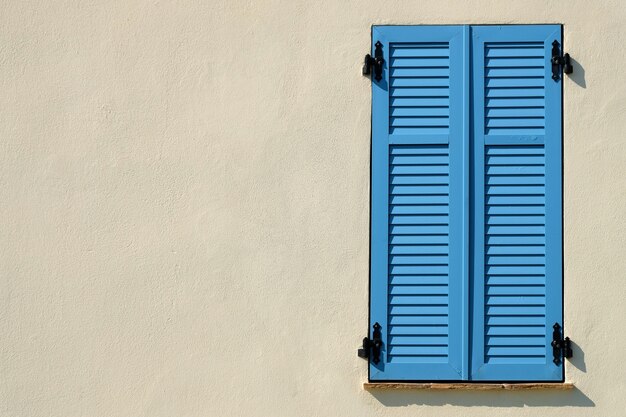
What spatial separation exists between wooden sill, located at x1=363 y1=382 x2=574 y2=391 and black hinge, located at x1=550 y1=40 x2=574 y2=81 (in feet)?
4.32

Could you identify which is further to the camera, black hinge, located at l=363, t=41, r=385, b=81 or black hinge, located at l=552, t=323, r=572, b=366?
black hinge, located at l=363, t=41, r=385, b=81

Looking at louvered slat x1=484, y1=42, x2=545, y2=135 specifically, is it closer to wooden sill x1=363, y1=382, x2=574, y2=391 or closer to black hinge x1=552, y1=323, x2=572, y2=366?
black hinge x1=552, y1=323, x2=572, y2=366

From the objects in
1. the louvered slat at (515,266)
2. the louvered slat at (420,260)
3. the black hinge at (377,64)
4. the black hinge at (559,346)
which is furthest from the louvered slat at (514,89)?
the black hinge at (559,346)

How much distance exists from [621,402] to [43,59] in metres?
2.92

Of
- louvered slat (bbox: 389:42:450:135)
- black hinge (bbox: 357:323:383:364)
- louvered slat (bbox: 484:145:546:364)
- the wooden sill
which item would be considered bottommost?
the wooden sill

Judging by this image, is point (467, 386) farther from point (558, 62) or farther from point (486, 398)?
point (558, 62)

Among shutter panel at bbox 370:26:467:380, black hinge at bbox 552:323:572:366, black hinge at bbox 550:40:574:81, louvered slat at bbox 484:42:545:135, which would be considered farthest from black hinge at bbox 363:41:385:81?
black hinge at bbox 552:323:572:366

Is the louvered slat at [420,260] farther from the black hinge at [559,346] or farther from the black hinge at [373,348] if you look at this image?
the black hinge at [559,346]

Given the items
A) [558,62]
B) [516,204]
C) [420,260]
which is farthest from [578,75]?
→ [420,260]

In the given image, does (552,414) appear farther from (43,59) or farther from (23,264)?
(43,59)

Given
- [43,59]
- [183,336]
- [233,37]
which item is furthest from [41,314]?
[233,37]

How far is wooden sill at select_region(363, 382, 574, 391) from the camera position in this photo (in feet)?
16.3

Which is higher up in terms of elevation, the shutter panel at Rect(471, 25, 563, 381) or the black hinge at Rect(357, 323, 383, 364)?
the shutter panel at Rect(471, 25, 563, 381)

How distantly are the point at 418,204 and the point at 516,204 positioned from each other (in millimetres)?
421
